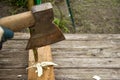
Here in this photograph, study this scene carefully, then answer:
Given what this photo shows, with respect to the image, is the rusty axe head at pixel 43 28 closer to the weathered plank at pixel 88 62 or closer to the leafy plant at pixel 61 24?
the weathered plank at pixel 88 62

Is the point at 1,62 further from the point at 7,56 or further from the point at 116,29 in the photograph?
the point at 116,29

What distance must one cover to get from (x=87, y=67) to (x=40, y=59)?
0.30 metres

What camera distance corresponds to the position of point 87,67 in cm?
171

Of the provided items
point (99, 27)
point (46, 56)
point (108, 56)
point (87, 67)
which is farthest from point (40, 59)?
point (99, 27)

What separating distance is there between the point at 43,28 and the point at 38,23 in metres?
0.05

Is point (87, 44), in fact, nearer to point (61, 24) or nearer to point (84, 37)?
point (84, 37)

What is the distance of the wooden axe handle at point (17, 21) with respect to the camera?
3.69 ft

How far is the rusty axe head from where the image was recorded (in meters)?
1.16

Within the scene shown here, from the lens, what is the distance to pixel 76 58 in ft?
5.89

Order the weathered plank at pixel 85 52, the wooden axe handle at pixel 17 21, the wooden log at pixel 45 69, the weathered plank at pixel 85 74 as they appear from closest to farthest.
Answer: the wooden axe handle at pixel 17 21 → the wooden log at pixel 45 69 → the weathered plank at pixel 85 74 → the weathered plank at pixel 85 52

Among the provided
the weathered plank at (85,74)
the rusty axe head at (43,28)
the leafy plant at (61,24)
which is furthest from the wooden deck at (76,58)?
the leafy plant at (61,24)

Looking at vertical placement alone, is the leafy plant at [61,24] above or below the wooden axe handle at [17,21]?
below

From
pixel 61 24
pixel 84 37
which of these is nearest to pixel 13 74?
pixel 84 37

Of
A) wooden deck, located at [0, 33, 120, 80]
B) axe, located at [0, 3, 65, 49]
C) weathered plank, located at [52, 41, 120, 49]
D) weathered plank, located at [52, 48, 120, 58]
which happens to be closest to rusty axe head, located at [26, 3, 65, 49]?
axe, located at [0, 3, 65, 49]
